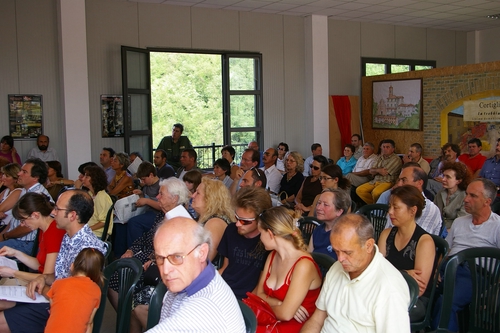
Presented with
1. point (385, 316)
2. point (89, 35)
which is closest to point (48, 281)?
point (385, 316)

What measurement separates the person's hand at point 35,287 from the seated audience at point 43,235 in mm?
139

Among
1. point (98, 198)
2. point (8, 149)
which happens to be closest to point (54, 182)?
point (98, 198)

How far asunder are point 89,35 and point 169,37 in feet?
4.91

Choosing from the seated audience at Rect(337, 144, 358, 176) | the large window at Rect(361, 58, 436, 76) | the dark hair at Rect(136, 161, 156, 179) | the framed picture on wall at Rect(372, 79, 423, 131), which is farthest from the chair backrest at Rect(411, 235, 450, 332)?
the large window at Rect(361, 58, 436, 76)

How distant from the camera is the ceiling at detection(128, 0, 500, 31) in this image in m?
9.53

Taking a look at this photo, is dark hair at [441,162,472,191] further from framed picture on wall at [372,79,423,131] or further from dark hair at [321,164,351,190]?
framed picture on wall at [372,79,423,131]

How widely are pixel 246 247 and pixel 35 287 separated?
128 centimetres

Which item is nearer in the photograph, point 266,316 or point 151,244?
point 266,316

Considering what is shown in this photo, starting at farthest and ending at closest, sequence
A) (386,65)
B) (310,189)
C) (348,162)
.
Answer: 1. (386,65)
2. (348,162)
3. (310,189)

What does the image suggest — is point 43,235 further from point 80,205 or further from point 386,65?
point 386,65

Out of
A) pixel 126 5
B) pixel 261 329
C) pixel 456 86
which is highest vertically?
pixel 126 5

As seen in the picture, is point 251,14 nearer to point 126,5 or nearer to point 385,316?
point 126,5

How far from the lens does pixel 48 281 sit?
3148mm

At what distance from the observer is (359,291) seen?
7.37 ft
